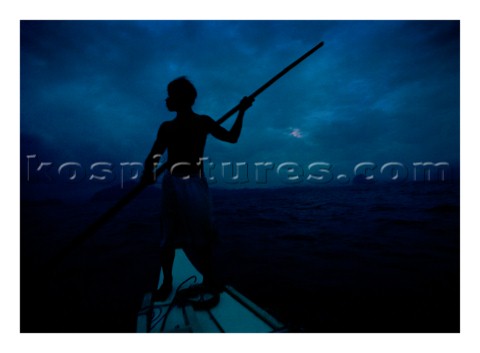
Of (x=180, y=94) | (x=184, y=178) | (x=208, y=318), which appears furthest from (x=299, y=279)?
(x=180, y=94)

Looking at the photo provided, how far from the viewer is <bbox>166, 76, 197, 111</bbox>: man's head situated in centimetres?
198

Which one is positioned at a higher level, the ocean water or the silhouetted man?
the silhouetted man

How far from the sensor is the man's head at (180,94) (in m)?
1.98

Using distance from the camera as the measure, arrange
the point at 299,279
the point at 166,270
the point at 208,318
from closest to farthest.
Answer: the point at 208,318, the point at 166,270, the point at 299,279

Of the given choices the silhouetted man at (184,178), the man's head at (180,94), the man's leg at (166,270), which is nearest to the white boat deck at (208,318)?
the man's leg at (166,270)

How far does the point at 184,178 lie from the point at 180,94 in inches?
28.5

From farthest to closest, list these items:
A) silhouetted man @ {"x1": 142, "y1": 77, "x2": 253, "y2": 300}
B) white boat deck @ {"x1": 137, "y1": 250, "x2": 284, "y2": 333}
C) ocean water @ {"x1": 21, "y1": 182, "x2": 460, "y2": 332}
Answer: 1. ocean water @ {"x1": 21, "y1": 182, "x2": 460, "y2": 332}
2. silhouetted man @ {"x1": 142, "y1": 77, "x2": 253, "y2": 300}
3. white boat deck @ {"x1": 137, "y1": 250, "x2": 284, "y2": 333}

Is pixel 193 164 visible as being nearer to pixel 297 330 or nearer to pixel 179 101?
pixel 179 101

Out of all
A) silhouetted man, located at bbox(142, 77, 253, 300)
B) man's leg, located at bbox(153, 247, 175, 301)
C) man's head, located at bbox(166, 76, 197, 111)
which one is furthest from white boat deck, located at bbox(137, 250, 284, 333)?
man's head, located at bbox(166, 76, 197, 111)

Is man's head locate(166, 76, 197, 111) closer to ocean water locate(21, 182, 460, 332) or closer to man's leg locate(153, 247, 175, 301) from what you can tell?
man's leg locate(153, 247, 175, 301)

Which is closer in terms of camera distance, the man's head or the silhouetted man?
the silhouetted man

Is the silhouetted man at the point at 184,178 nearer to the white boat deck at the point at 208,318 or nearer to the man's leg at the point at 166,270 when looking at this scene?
the man's leg at the point at 166,270

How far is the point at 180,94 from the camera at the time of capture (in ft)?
6.54

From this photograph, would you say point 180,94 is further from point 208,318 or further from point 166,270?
point 208,318
